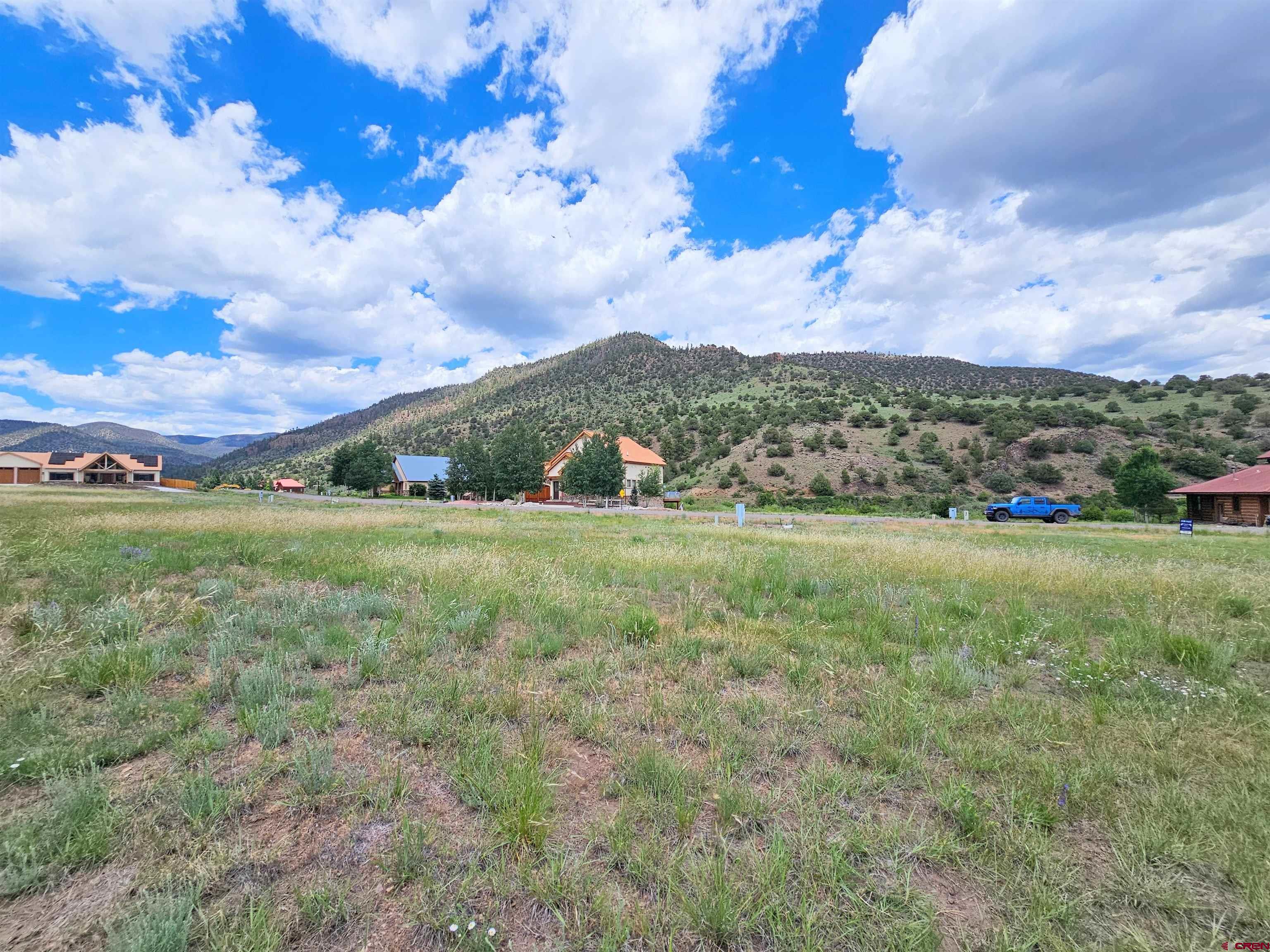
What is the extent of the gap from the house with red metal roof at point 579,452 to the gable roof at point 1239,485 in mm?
44360

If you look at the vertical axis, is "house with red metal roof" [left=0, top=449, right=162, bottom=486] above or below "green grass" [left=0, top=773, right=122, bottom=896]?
above

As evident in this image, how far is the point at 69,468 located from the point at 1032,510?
439 feet

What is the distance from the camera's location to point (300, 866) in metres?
2.28

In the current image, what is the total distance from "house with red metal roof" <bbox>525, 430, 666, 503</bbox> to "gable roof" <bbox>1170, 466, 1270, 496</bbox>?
44360 mm

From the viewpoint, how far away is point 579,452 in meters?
58.4

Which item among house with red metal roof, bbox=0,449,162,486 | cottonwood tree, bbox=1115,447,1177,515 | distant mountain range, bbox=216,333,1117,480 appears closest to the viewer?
cottonwood tree, bbox=1115,447,1177,515

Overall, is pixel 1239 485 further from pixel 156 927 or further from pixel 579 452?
pixel 579 452

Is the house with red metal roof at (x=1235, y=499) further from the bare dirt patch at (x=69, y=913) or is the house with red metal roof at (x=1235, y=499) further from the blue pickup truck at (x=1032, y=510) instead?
the bare dirt patch at (x=69, y=913)

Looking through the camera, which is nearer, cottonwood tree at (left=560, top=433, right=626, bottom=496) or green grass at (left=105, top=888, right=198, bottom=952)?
green grass at (left=105, top=888, right=198, bottom=952)

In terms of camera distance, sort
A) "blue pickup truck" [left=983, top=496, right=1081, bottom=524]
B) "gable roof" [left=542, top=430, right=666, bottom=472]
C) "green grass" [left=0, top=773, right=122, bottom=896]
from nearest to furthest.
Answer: "green grass" [left=0, top=773, right=122, bottom=896]
"blue pickup truck" [left=983, top=496, right=1081, bottom=524]
"gable roof" [left=542, top=430, right=666, bottom=472]

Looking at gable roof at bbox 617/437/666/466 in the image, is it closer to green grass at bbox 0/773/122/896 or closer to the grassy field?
the grassy field

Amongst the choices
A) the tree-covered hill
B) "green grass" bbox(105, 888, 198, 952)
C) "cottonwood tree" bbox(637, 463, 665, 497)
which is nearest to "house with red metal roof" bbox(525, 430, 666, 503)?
"cottonwood tree" bbox(637, 463, 665, 497)

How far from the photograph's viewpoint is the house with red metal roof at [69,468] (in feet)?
250

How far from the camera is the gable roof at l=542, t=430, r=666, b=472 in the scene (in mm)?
61125
